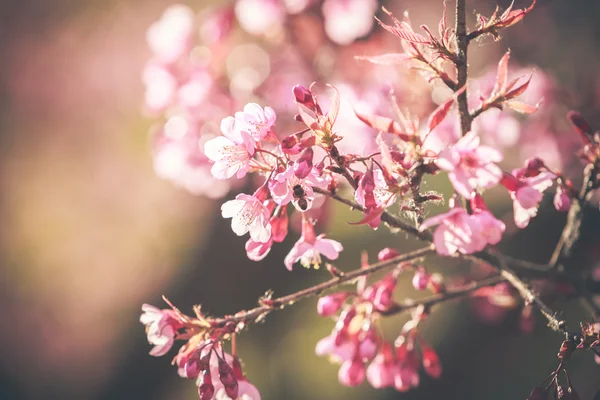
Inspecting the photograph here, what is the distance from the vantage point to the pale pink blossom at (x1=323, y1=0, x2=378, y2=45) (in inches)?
54.8

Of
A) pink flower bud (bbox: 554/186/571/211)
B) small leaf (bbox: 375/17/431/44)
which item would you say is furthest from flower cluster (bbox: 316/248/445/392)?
small leaf (bbox: 375/17/431/44)

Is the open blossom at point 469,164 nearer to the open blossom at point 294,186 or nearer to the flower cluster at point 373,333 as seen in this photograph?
the open blossom at point 294,186

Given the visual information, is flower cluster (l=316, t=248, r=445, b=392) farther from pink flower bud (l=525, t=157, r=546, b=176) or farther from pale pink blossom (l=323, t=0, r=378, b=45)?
pale pink blossom (l=323, t=0, r=378, b=45)

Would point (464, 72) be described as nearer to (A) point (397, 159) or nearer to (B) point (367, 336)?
(A) point (397, 159)

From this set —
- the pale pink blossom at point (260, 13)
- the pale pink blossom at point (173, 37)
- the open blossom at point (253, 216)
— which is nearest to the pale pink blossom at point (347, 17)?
the pale pink blossom at point (260, 13)

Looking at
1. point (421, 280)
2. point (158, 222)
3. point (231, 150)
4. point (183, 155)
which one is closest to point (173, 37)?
point (183, 155)

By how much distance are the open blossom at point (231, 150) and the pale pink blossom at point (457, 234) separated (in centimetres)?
24

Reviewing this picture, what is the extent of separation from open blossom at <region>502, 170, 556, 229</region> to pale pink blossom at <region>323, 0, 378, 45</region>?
2.91 ft

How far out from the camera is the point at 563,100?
1507mm

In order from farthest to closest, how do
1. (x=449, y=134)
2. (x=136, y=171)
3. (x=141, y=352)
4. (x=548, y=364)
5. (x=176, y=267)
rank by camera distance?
(x=136, y=171) < (x=176, y=267) < (x=141, y=352) < (x=548, y=364) < (x=449, y=134)

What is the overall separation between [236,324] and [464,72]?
0.46 metres

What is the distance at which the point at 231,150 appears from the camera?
0.66 meters

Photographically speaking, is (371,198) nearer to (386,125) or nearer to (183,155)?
(386,125)

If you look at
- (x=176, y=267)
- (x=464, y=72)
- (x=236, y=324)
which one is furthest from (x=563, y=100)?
(x=176, y=267)
